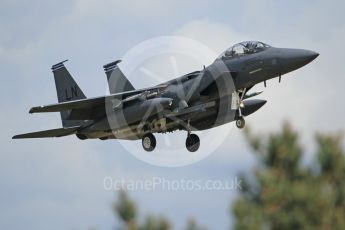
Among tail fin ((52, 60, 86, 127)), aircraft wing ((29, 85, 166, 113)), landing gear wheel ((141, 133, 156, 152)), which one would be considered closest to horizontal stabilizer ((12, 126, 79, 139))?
aircraft wing ((29, 85, 166, 113))

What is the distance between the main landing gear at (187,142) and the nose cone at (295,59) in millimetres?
4327

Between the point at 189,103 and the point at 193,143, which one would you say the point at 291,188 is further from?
the point at 193,143

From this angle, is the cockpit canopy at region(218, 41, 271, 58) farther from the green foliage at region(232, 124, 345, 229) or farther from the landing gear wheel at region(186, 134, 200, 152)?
the green foliage at region(232, 124, 345, 229)

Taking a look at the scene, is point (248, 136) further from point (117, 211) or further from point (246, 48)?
point (246, 48)

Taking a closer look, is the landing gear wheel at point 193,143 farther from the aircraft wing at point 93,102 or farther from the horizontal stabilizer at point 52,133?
the horizontal stabilizer at point 52,133

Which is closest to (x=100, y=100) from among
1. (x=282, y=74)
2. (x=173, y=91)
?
(x=173, y=91)

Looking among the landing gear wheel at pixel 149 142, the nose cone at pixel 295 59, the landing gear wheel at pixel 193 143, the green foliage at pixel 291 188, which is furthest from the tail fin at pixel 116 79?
the green foliage at pixel 291 188

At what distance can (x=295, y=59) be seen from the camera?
24.6m

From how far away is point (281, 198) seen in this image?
9883 mm

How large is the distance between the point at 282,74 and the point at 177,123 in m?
4.12

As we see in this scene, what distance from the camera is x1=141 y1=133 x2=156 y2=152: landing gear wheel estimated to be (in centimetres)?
2680

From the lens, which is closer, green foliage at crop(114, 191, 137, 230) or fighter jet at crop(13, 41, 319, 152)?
green foliage at crop(114, 191, 137, 230)

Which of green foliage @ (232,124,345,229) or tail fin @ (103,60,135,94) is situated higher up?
tail fin @ (103,60,135,94)

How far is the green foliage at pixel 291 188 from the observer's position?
9820mm
